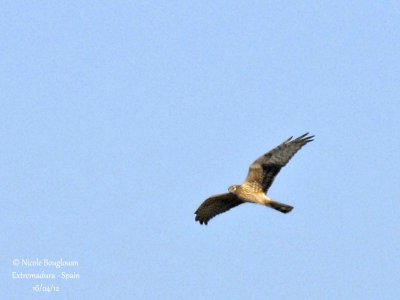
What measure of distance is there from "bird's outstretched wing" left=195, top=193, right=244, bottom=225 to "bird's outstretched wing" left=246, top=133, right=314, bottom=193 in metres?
0.99

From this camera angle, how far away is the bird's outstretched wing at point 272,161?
66.8 feet

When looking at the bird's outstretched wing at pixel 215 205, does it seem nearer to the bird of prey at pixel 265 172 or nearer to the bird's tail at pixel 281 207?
the bird of prey at pixel 265 172

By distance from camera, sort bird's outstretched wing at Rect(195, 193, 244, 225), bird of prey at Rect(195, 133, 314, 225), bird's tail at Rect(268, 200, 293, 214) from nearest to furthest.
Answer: bird's tail at Rect(268, 200, 293, 214) < bird of prey at Rect(195, 133, 314, 225) < bird's outstretched wing at Rect(195, 193, 244, 225)

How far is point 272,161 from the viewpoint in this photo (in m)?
20.5

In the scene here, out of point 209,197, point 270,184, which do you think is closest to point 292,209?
point 270,184

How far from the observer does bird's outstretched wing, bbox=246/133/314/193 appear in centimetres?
2038

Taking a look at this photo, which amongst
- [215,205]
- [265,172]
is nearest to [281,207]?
[265,172]

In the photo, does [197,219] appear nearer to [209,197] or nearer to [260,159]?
[209,197]

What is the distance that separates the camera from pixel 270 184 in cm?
2056

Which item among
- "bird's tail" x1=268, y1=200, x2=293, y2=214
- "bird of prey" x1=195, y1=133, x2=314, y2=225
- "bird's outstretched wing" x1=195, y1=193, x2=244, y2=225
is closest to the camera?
"bird's tail" x1=268, y1=200, x2=293, y2=214

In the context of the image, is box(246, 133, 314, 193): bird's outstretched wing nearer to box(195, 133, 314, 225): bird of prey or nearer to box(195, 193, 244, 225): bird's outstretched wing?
box(195, 133, 314, 225): bird of prey

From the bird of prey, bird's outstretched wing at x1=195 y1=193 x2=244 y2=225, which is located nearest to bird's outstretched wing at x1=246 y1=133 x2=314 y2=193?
the bird of prey

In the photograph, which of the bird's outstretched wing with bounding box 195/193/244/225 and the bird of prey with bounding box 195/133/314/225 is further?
the bird's outstretched wing with bounding box 195/193/244/225

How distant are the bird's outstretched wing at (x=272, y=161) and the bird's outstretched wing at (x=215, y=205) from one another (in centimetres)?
99
